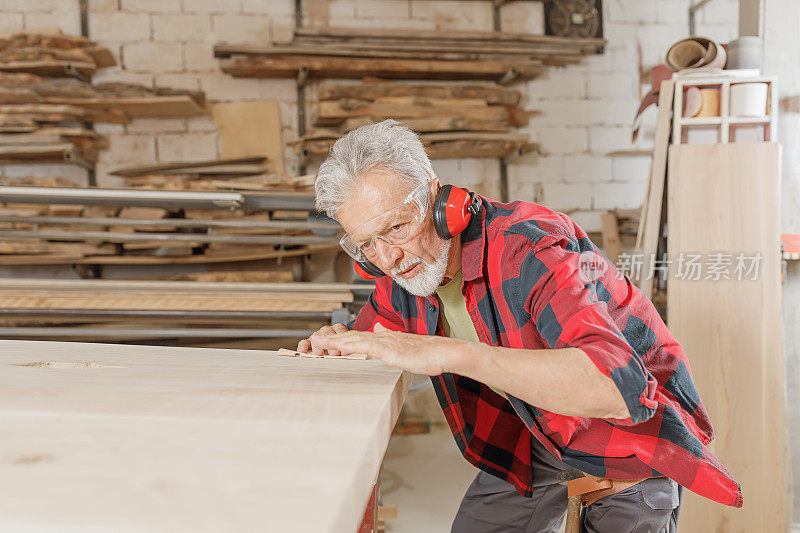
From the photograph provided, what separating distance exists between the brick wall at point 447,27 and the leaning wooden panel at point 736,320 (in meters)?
1.84

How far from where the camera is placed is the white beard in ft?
5.02

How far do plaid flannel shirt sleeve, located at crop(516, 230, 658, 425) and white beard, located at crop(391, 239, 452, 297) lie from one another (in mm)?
285

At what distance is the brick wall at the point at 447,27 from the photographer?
445cm

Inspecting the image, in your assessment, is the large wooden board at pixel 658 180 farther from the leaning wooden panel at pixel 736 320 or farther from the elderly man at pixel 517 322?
the elderly man at pixel 517 322

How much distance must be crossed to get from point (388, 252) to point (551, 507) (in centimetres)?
98

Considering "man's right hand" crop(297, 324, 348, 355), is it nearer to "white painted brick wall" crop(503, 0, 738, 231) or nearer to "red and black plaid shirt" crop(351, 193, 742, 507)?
"red and black plaid shirt" crop(351, 193, 742, 507)

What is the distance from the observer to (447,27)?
4.70m

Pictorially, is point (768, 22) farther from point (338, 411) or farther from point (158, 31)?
point (158, 31)

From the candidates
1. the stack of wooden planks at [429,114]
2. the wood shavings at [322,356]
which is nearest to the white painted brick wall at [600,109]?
the stack of wooden planks at [429,114]

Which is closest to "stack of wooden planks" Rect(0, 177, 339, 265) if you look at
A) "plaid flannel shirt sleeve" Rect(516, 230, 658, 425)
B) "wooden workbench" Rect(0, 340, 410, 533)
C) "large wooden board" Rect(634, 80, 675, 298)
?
"large wooden board" Rect(634, 80, 675, 298)

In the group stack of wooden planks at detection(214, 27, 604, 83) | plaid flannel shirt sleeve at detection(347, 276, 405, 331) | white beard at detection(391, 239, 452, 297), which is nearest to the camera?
white beard at detection(391, 239, 452, 297)

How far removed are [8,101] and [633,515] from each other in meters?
4.57

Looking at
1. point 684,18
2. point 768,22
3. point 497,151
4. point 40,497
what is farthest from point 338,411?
point 684,18

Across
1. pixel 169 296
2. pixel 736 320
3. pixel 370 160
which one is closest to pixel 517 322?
pixel 370 160
